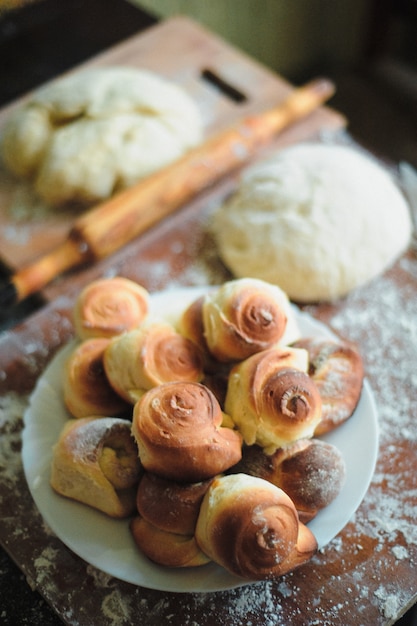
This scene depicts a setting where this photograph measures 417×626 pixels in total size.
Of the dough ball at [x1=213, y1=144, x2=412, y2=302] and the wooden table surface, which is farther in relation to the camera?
the dough ball at [x1=213, y1=144, x2=412, y2=302]

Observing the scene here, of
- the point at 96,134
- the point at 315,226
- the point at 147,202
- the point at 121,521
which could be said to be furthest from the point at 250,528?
the point at 96,134

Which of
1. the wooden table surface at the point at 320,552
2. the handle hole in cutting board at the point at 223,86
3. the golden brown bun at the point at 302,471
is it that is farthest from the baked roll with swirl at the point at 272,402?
the handle hole in cutting board at the point at 223,86

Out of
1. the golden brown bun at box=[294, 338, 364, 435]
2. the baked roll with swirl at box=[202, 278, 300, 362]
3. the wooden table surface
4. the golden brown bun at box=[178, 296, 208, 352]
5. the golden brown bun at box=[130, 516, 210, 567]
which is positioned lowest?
the wooden table surface

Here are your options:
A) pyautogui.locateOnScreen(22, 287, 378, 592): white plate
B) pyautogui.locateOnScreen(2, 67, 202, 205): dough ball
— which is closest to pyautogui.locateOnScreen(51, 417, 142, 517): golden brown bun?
pyautogui.locateOnScreen(22, 287, 378, 592): white plate

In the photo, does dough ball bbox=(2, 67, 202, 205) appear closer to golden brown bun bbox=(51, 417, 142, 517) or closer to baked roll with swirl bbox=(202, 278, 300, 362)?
baked roll with swirl bbox=(202, 278, 300, 362)

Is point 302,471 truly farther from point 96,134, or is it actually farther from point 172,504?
point 96,134
